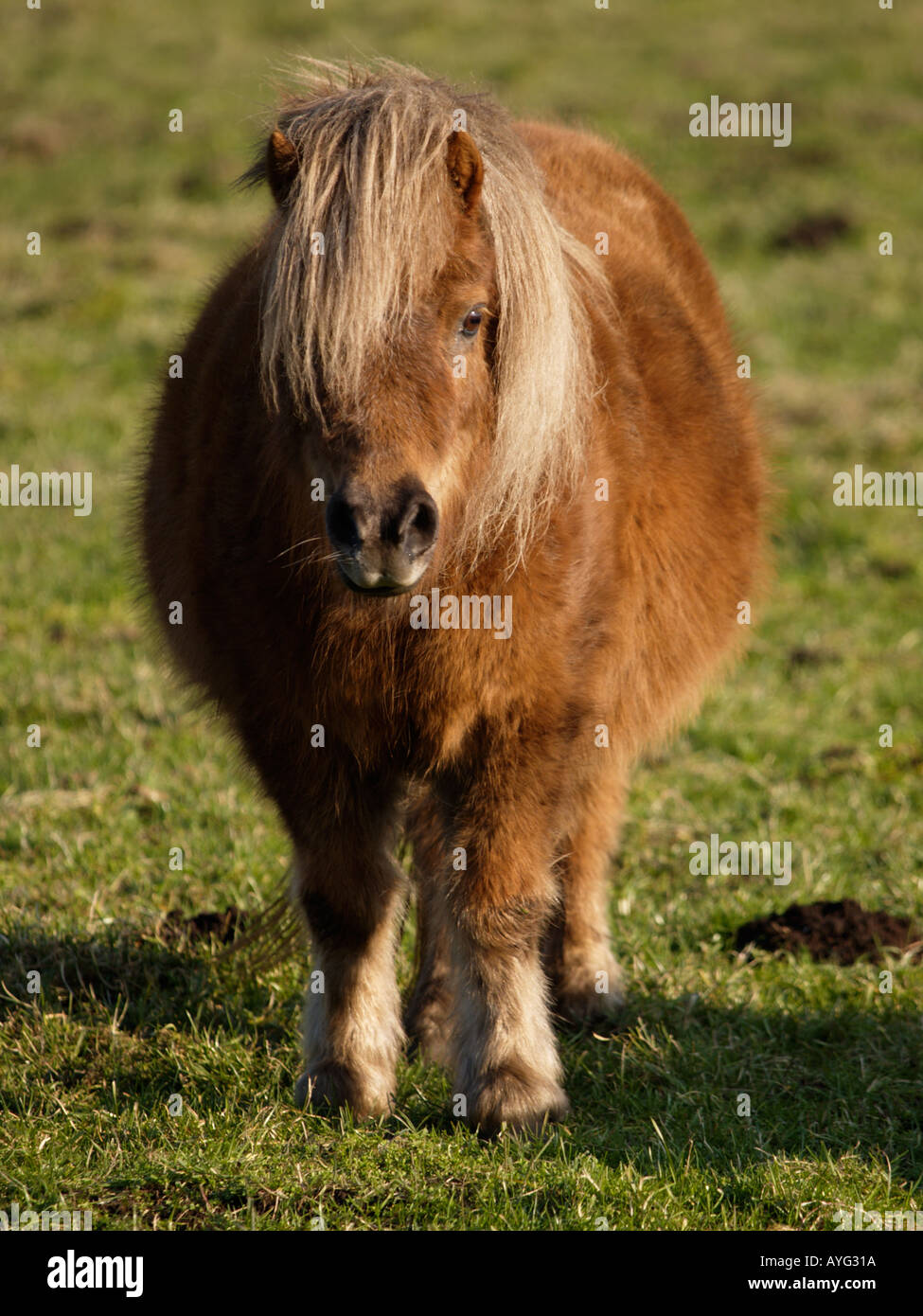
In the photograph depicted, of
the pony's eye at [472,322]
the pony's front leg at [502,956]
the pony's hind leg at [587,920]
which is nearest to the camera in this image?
the pony's eye at [472,322]

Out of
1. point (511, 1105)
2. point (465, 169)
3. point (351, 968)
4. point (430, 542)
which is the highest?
point (465, 169)

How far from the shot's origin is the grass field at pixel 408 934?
3.30 meters

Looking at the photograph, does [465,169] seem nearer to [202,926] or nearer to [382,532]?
[382,532]

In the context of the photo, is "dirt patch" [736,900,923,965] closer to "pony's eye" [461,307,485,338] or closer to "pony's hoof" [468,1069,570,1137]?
"pony's hoof" [468,1069,570,1137]

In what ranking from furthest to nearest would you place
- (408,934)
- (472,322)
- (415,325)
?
(408,934), (472,322), (415,325)

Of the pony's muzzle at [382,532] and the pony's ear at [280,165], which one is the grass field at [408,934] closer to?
the pony's ear at [280,165]

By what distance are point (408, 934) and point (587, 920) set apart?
2.06 ft

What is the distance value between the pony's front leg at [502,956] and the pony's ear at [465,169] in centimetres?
130

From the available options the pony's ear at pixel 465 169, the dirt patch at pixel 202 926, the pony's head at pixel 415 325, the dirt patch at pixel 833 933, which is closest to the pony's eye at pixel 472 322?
the pony's head at pixel 415 325

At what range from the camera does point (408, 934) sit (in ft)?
15.5

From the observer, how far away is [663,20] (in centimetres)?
2122

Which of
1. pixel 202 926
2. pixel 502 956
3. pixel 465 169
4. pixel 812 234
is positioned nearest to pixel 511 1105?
pixel 502 956

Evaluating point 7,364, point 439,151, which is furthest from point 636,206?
point 7,364
